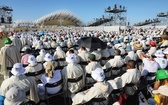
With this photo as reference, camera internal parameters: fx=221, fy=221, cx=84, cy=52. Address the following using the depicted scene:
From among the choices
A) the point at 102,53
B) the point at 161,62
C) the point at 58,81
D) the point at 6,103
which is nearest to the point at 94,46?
the point at 102,53

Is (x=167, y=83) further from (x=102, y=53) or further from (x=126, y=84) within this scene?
(x=102, y=53)

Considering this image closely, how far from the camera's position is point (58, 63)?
9.38 metres

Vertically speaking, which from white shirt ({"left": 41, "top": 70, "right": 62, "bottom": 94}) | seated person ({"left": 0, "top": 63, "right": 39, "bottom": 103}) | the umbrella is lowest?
white shirt ({"left": 41, "top": 70, "right": 62, "bottom": 94})

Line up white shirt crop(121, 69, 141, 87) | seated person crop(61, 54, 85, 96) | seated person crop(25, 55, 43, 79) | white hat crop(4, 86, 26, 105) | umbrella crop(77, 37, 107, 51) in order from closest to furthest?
white hat crop(4, 86, 26, 105) < white shirt crop(121, 69, 141, 87) < seated person crop(61, 54, 85, 96) < seated person crop(25, 55, 43, 79) < umbrella crop(77, 37, 107, 51)

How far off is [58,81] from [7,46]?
11.5 feet

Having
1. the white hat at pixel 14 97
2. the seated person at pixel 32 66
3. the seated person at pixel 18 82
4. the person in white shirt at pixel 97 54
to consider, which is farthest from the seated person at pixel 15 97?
the person in white shirt at pixel 97 54

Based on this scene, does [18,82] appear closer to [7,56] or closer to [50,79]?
[50,79]

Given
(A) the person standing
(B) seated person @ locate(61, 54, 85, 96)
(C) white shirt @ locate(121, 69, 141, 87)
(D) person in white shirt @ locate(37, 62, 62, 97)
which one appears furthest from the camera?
(A) the person standing

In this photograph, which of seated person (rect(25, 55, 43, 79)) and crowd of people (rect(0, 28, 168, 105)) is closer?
crowd of people (rect(0, 28, 168, 105))

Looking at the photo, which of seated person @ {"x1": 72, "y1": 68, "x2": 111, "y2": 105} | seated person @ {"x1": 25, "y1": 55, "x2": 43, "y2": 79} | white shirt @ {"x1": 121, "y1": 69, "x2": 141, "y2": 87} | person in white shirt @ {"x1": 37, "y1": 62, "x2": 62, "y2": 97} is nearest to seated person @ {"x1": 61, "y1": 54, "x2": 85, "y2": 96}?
person in white shirt @ {"x1": 37, "y1": 62, "x2": 62, "y2": 97}

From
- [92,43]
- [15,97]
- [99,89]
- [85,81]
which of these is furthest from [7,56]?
[15,97]

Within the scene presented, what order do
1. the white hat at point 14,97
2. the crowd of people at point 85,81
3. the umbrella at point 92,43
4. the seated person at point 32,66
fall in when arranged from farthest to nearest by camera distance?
the umbrella at point 92,43 → the seated person at point 32,66 → the crowd of people at point 85,81 → the white hat at point 14,97

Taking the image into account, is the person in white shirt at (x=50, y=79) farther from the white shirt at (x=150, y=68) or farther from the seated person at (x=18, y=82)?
the white shirt at (x=150, y=68)

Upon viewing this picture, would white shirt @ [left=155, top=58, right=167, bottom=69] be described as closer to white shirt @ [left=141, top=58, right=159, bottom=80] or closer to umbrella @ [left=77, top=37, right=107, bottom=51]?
white shirt @ [left=141, top=58, right=159, bottom=80]
